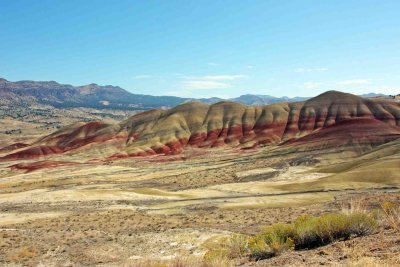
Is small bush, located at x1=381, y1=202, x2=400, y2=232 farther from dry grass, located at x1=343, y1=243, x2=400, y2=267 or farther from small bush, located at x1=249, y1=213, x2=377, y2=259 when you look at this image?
dry grass, located at x1=343, y1=243, x2=400, y2=267

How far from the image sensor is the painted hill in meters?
146

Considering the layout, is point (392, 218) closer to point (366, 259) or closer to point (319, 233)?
point (319, 233)

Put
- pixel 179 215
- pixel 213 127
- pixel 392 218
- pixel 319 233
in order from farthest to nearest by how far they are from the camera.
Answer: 1. pixel 213 127
2. pixel 179 215
3. pixel 319 233
4. pixel 392 218

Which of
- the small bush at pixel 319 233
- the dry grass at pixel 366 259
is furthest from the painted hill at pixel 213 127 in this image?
the dry grass at pixel 366 259

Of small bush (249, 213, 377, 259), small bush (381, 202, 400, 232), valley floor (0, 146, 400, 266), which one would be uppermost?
small bush (381, 202, 400, 232)

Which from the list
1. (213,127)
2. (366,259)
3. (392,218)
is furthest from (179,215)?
(213,127)

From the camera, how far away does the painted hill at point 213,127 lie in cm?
14612

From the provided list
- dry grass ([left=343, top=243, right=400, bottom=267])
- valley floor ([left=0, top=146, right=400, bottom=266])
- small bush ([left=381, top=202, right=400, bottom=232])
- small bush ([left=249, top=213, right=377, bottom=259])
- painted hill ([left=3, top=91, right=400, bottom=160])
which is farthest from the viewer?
painted hill ([left=3, top=91, right=400, bottom=160])

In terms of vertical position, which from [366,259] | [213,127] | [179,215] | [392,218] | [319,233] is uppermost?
[392,218]

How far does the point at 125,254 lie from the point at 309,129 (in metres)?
130

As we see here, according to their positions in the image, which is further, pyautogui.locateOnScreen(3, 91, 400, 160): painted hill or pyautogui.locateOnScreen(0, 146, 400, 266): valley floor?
pyautogui.locateOnScreen(3, 91, 400, 160): painted hill

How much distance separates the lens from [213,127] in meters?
163

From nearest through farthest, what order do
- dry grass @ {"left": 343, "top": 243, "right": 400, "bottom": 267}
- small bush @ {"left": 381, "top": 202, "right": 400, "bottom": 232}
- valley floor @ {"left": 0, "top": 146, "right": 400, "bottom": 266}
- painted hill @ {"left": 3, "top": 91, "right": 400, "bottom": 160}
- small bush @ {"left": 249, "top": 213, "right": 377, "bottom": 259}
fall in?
1. dry grass @ {"left": 343, "top": 243, "right": 400, "bottom": 267}
2. small bush @ {"left": 381, "top": 202, "right": 400, "bottom": 232}
3. small bush @ {"left": 249, "top": 213, "right": 377, "bottom": 259}
4. valley floor @ {"left": 0, "top": 146, "right": 400, "bottom": 266}
5. painted hill @ {"left": 3, "top": 91, "right": 400, "bottom": 160}

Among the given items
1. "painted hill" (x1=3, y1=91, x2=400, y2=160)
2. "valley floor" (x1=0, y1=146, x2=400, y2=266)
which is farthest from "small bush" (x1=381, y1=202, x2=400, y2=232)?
"painted hill" (x1=3, y1=91, x2=400, y2=160)
